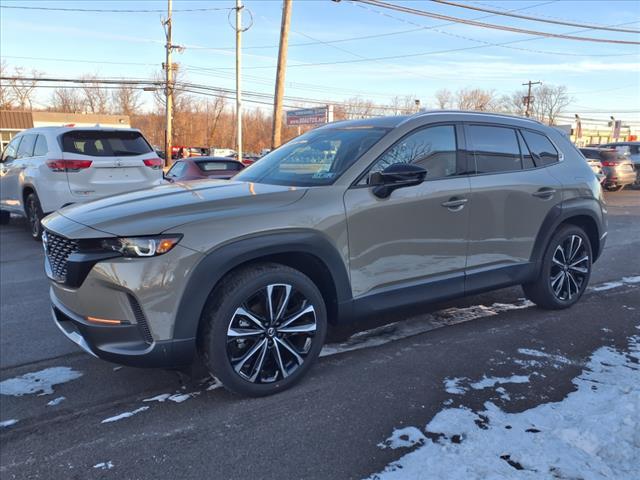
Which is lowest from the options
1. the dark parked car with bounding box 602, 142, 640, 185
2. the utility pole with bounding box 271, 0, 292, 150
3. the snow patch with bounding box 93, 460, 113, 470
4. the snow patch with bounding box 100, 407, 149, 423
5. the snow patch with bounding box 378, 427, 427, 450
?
the snow patch with bounding box 93, 460, 113, 470

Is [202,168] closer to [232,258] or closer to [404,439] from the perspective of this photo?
[232,258]

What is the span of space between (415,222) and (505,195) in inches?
40.1

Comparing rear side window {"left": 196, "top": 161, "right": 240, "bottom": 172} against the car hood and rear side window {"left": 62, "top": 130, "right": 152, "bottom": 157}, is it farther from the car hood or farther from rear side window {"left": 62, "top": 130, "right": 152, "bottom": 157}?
the car hood

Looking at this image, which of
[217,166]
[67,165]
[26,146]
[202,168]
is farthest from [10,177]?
[217,166]

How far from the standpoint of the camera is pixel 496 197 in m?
4.05

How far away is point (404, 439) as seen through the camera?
2635mm

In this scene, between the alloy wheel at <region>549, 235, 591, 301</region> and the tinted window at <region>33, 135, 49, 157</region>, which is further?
the tinted window at <region>33, 135, 49, 157</region>

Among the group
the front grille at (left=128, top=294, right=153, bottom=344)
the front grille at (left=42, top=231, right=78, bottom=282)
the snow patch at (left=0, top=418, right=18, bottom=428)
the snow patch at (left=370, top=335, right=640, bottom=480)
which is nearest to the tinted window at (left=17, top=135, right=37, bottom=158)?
the front grille at (left=42, top=231, right=78, bottom=282)

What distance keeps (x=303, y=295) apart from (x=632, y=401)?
2.05 m

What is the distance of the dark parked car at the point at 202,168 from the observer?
37.6ft

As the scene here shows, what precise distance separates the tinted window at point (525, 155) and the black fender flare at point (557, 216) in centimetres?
45

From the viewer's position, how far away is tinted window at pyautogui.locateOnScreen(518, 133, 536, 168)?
4.42 m

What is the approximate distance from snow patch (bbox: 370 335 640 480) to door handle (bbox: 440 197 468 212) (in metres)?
1.44

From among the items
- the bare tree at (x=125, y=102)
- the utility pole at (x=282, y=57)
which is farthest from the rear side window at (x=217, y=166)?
the bare tree at (x=125, y=102)
